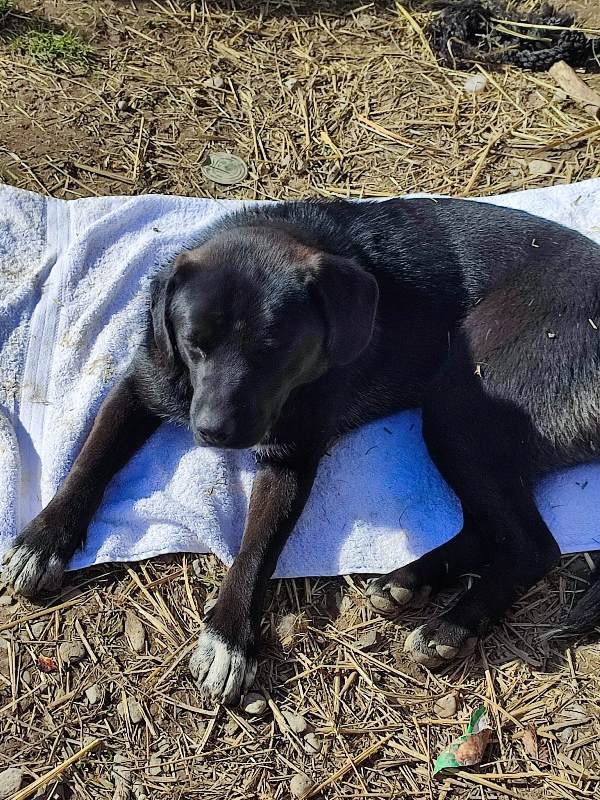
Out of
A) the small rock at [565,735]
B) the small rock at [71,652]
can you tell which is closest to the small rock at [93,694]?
the small rock at [71,652]

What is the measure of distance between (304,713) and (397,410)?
1.33 metres

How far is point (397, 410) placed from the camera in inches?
147

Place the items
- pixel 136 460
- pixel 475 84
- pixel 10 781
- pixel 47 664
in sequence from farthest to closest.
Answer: pixel 475 84 < pixel 136 460 < pixel 47 664 < pixel 10 781

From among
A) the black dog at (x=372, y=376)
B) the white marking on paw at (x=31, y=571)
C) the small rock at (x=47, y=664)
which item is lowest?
the small rock at (x=47, y=664)

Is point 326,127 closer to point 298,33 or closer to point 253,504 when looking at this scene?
point 298,33

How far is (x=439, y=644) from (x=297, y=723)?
55cm

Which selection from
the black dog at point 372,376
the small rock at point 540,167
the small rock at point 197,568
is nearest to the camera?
the black dog at point 372,376

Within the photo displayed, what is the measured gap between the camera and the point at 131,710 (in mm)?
2887

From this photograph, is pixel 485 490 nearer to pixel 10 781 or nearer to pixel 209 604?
pixel 209 604

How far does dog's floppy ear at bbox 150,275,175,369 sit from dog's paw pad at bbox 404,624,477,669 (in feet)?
4.28

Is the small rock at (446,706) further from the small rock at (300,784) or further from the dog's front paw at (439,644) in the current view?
the small rock at (300,784)

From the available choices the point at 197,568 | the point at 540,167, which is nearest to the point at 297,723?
the point at 197,568

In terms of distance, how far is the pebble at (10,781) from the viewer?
2.67 metres

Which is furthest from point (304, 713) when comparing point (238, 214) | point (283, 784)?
point (238, 214)
